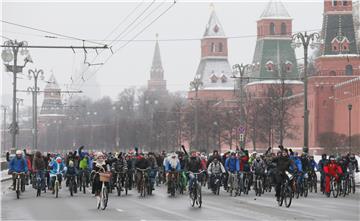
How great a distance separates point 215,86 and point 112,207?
153 meters

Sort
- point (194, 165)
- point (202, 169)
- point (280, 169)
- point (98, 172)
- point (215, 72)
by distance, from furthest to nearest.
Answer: point (215, 72) < point (202, 169) < point (194, 165) < point (280, 169) < point (98, 172)

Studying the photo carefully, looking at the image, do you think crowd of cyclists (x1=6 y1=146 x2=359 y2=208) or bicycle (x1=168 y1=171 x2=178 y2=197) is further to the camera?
bicycle (x1=168 y1=171 x2=178 y2=197)

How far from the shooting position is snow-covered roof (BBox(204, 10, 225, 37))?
597ft

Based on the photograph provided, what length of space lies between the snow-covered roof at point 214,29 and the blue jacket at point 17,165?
148 metres

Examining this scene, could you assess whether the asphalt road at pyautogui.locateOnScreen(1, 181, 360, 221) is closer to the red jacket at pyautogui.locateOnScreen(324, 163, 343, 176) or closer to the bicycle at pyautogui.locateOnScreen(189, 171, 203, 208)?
the bicycle at pyautogui.locateOnScreen(189, 171, 203, 208)

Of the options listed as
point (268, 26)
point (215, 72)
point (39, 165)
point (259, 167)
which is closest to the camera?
point (259, 167)

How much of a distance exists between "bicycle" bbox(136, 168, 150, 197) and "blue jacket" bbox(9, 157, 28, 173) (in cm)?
397

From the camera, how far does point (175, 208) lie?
2661 centimetres

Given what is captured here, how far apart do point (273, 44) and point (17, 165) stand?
127558mm

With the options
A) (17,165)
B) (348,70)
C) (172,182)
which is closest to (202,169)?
(172,182)

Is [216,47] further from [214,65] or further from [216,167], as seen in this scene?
[216,167]

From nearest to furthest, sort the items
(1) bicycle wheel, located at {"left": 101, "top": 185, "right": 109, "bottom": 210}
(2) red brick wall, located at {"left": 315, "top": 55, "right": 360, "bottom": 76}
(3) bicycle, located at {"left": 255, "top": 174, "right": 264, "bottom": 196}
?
(1) bicycle wheel, located at {"left": 101, "top": 185, "right": 109, "bottom": 210}
(3) bicycle, located at {"left": 255, "top": 174, "right": 264, "bottom": 196}
(2) red brick wall, located at {"left": 315, "top": 55, "right": 360, "bottom": 76}

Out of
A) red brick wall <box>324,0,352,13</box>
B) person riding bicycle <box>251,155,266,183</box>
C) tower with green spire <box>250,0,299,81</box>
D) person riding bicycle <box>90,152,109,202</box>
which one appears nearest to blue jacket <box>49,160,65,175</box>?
person riding bicycle <box>251,155,266,183</box>

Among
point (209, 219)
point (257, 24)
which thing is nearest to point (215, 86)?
point (257, 24)
